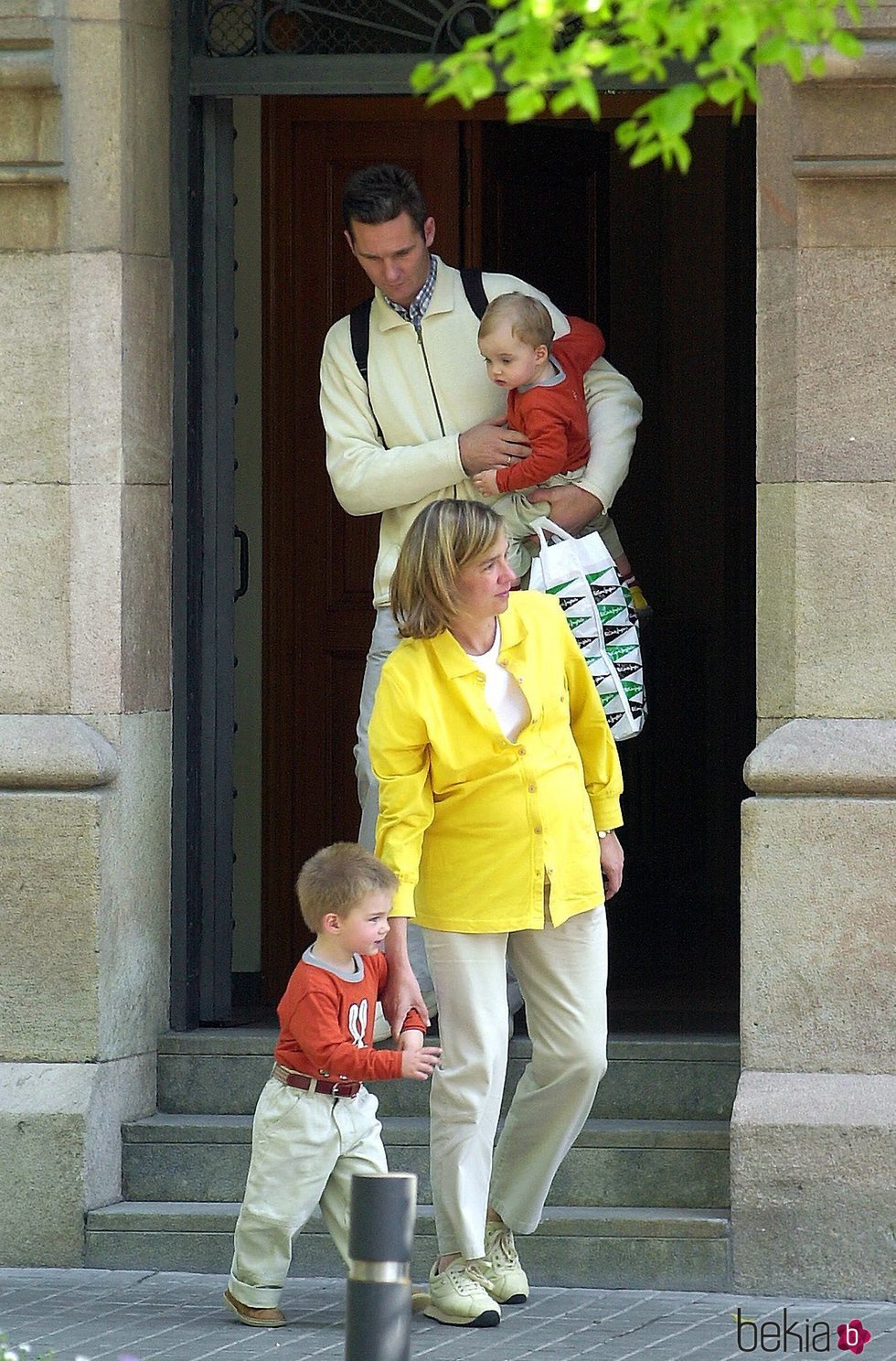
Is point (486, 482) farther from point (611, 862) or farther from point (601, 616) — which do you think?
point (611, 862)

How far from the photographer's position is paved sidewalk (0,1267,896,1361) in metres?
5.55

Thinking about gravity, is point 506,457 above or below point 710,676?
Answer: above

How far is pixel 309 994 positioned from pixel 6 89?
2.84 meters

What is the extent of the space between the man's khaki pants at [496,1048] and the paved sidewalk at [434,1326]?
1.01ft

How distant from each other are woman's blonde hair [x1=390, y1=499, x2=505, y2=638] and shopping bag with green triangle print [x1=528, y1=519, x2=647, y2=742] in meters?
0.71

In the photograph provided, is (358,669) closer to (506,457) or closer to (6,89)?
(506,457)

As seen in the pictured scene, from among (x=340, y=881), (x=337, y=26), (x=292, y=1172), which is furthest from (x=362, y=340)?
(x=292, y=1172)

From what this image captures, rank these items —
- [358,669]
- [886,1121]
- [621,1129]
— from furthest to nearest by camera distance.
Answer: [358,669] < [621,1129] < [886,1121]

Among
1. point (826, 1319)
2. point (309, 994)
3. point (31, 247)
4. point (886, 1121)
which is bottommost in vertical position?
point (826, 1319)

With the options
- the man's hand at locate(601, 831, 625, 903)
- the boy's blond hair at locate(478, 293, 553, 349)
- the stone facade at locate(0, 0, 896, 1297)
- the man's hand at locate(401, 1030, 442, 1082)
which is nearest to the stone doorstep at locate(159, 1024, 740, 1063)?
the stone facade at locate(0, 0, 896, 1297)

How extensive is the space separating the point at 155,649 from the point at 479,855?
1.71m

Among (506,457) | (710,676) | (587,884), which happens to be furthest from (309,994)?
(710,676)

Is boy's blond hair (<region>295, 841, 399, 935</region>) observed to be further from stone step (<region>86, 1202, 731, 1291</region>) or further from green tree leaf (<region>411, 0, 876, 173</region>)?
green tree leaf (<region>411, 0, 876, 173</region>)

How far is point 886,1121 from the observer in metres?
6.09
